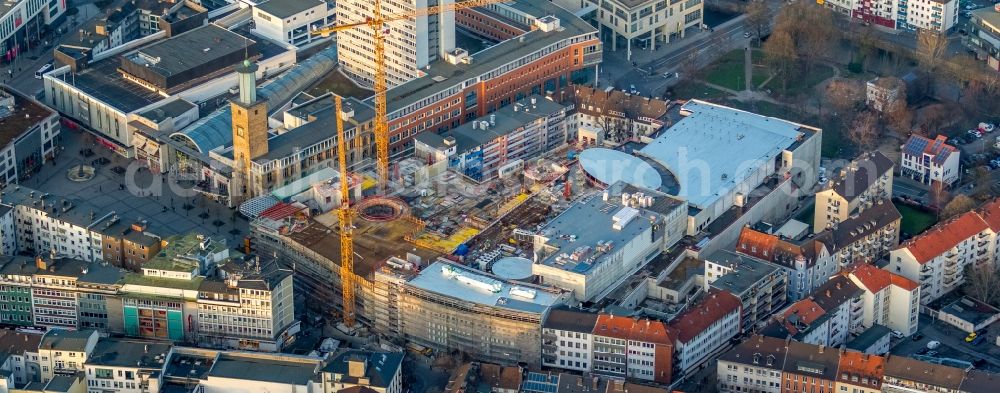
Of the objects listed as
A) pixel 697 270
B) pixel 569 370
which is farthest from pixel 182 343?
pixel 697 270

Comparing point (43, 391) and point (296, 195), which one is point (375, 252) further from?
point (43, 391)

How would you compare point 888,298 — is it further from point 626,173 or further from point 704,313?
point 626,173

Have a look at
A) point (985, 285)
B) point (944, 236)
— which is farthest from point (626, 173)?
point (985, 285)

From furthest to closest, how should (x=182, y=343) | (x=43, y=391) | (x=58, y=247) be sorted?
(x=58, y=247)
(x=182, y=343)
(x=43, y=391)

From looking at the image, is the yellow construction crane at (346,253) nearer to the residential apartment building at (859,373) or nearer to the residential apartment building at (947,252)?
the residential apartment building at (859,373)

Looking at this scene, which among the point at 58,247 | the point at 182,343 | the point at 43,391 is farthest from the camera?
the point at 58,247

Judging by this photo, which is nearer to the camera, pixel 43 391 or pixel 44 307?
pixel 43 391

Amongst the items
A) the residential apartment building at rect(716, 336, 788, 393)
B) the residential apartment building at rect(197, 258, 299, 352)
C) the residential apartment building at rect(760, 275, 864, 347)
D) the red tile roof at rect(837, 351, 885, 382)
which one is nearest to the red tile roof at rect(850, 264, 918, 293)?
the residential apartment building at rect(760, 275, 864, 347)
